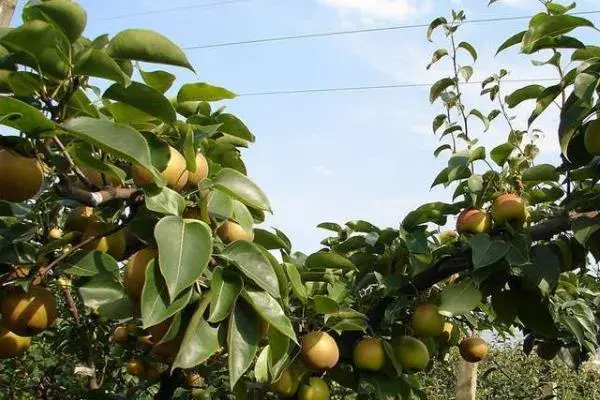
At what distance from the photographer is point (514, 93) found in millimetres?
1715

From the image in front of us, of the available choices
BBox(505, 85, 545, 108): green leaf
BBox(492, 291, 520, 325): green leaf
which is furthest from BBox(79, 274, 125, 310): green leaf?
BBox(505, 85, 545, 108): green leaf

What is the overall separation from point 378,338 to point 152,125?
0.93 m

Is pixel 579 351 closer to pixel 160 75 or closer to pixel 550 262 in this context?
pixel 550 262

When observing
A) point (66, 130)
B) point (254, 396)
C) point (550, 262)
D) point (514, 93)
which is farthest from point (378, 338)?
point (66, 130)

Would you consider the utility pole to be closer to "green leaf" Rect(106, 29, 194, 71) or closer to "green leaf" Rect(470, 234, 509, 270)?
"green leaf" Rect(106, 29, 194, 71)

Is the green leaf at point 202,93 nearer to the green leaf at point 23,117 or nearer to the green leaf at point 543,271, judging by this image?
the green leaf at point 23,117

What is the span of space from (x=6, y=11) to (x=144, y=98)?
1.65ft

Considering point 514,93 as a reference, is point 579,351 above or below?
below

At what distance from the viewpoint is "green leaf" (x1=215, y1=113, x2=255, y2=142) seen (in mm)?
1169

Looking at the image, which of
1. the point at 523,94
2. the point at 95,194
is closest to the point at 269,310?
the point at 95,194

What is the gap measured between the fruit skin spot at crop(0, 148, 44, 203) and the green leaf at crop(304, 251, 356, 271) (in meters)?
0.77

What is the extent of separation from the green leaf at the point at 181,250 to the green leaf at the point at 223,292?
75mm

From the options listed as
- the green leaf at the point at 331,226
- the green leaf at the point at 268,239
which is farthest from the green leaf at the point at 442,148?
the green leaf at the point at 268,239

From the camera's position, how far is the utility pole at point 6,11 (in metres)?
1.26
